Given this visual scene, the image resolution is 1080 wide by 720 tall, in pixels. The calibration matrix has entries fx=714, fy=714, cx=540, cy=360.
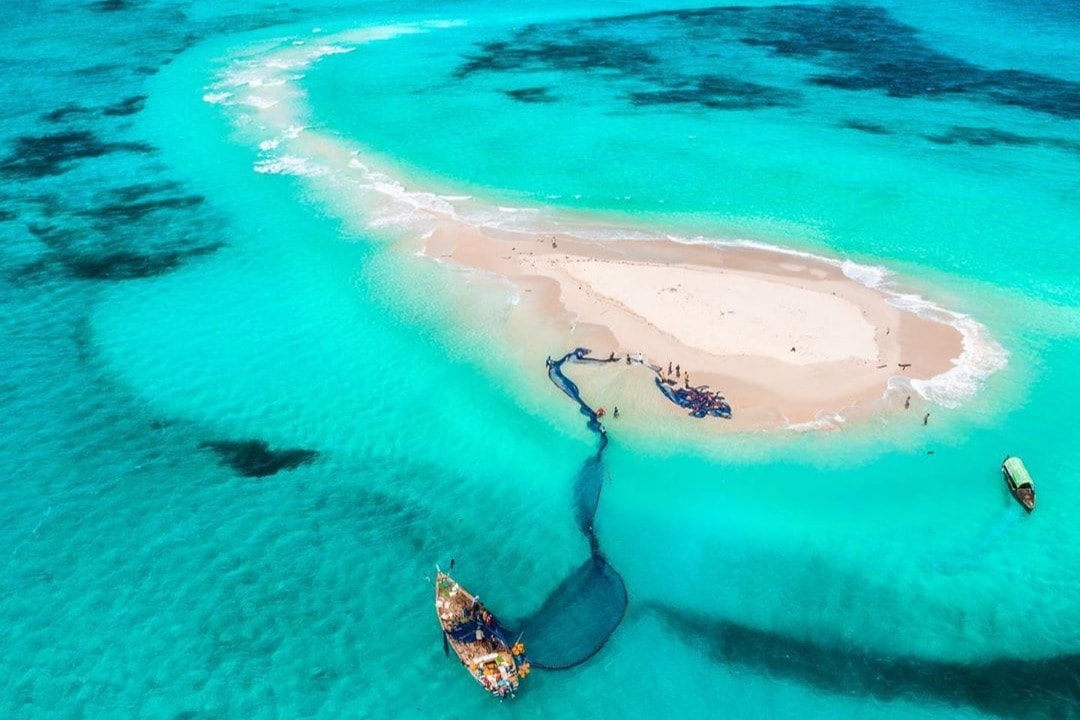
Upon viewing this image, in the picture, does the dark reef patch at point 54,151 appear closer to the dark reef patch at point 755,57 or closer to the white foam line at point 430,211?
the white foam line at point 430,211

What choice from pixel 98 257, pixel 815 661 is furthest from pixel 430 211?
pixel 815 661

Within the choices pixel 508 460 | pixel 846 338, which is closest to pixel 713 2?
pixel 846 338

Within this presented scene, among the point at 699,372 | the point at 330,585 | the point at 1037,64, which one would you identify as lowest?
the point at 330,585

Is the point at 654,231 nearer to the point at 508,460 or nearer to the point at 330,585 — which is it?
the point at 508,460

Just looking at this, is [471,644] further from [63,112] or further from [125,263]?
[63,112]

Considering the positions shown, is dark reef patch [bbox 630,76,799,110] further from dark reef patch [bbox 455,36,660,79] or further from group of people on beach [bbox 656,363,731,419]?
group of people on beach [bbox 656,363,731,419]

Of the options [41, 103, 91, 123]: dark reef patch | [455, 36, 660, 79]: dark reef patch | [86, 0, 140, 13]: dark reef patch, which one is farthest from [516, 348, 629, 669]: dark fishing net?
[86, 0, 140, 13]: dark reef patch

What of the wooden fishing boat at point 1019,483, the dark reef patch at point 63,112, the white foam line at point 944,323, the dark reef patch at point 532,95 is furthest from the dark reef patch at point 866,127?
the dark reef patch at point 63,112
